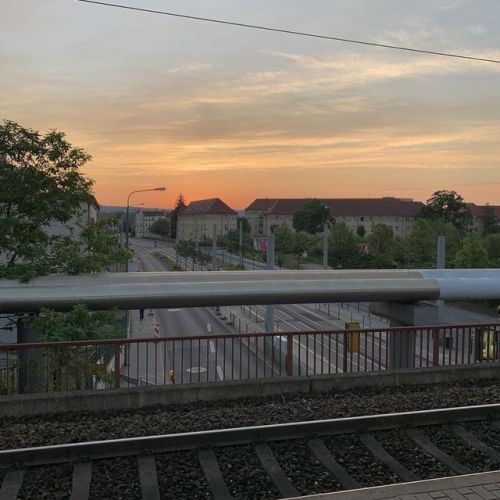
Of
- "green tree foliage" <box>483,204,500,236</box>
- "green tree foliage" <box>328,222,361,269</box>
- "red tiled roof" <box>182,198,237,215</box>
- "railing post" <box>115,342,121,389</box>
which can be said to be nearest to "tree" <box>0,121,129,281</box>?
"railing post" <box>115,342,121,389</box>

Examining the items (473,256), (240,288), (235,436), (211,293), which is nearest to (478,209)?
(473,256)

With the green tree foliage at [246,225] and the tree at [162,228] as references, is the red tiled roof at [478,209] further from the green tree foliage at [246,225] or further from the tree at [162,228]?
the tree at [162,228]

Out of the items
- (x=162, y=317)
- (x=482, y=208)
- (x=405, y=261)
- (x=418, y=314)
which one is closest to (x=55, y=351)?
(x=418, y=314)

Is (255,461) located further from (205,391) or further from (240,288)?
(240,288)

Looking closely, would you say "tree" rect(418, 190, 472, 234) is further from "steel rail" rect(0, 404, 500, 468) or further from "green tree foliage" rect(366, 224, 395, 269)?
"steel rail" rect(0, 404, 500, 468)

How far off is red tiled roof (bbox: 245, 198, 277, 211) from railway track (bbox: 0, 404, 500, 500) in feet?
531

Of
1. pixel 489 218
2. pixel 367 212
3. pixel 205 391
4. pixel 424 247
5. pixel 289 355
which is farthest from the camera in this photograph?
pixel 367 212

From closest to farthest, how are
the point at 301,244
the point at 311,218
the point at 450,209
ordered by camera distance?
1. the point at 301,244
2. the point at 450,209
3. the point at 311,218

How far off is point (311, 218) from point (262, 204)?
1611 inches

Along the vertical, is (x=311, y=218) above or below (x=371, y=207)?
below

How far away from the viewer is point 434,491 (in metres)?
4.84

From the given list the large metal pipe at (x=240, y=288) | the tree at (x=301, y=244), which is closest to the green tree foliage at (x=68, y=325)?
the large metal pipe at (x=240, y=288)

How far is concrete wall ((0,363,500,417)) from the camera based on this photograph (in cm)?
725

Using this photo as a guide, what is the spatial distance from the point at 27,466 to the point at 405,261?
75057 mm
